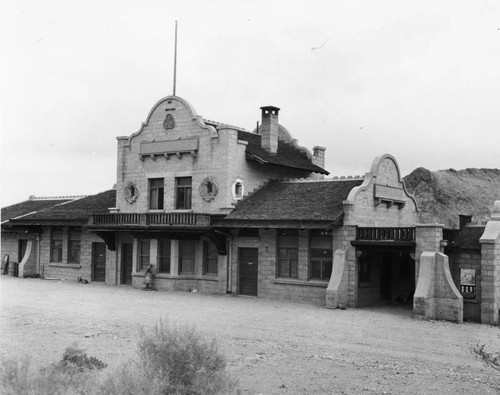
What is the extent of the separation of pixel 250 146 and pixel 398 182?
7.05 meters

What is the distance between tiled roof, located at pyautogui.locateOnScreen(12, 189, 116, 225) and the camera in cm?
3472

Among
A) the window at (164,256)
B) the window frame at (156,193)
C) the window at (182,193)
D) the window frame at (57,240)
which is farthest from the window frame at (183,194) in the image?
the window frame at (57,240)

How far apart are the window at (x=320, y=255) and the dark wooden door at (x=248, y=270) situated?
2.67m

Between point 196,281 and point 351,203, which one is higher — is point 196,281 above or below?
below

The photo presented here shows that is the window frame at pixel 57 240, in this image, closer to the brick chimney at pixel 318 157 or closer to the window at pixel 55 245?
the window at pixel 55 245

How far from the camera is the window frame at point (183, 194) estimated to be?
3066 cm

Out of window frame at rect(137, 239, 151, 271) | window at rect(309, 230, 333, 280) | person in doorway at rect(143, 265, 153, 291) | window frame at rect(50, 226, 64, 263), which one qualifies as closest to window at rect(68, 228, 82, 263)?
window frame at rect(50, 226, 64, 263)

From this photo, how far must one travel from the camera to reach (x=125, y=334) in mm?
17484

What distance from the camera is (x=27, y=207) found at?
4288 centimetres

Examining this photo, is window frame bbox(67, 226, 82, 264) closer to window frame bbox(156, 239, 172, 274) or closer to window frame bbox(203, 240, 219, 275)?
window frame bbox(156, 239, 172, 274)

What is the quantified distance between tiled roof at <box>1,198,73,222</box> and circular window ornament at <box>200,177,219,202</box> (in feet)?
49.3

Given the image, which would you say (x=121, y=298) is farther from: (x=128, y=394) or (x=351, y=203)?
(x=128, y=394)

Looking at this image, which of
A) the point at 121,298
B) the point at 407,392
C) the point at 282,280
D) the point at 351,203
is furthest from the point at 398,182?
the point at 407,392

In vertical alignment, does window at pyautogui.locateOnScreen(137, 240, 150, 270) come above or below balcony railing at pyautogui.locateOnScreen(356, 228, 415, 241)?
below
